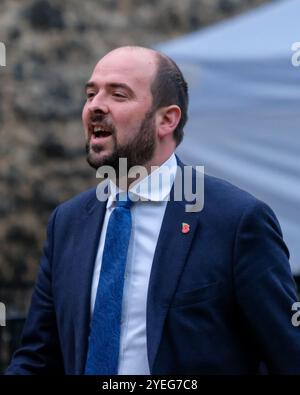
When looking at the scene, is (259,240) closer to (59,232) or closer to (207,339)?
(207,339)

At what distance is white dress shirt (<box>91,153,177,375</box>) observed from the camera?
9.12 ft

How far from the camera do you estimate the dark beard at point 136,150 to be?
9.43 feet

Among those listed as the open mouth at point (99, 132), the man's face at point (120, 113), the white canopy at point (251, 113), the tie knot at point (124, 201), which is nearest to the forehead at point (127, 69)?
the man's face at point (120, 113)

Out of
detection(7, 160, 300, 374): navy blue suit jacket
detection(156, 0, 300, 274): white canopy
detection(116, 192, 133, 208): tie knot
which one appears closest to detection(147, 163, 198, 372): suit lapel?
detection(7, 160, 300, 374): navy blue suit jacket

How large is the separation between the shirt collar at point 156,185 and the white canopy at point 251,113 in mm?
1919

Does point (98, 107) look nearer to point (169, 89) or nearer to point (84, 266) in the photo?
point (169, 89)

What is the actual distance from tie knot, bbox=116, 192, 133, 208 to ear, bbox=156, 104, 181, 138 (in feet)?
0.58

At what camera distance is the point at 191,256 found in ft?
9.19

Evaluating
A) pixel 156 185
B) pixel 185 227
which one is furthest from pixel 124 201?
pixel 185 227

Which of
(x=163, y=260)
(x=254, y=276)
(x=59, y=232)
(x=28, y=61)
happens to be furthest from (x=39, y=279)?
(x=28, y=61)

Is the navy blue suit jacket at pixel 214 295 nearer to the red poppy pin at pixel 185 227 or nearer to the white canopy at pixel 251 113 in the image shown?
the red poppy pin at pixel 185 227

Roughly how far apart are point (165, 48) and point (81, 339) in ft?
8.14

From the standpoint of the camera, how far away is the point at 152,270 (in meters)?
2.80

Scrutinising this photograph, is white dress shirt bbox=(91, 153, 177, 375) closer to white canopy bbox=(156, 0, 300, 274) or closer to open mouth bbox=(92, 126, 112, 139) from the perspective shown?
open mouth bbox=(92, 126, 112, 139)
